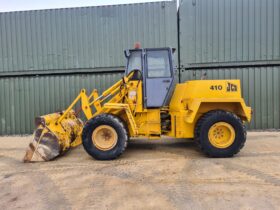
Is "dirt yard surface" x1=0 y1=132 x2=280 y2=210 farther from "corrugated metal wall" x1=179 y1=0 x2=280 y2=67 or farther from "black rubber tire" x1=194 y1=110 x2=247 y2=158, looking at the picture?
"corrugated metal wall" x1=179 y1=0 x2=280 y2=67

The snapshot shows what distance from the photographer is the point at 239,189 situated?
3564 millimetres

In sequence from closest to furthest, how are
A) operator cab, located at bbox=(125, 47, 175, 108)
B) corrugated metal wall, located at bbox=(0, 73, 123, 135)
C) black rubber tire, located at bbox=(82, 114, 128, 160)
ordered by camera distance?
1. black rubber tire, located at bbox=(82, 114, 128, 160)
2. operator cab, located at bbox=(125, 47, 175, 108)
3. corrugated metal wall, located at bbox=(0, 73, 123, 135)

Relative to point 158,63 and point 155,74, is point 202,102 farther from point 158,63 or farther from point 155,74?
point 158,63

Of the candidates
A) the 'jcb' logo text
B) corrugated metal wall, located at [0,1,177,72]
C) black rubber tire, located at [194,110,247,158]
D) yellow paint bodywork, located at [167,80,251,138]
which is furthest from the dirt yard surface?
corrugated metal wall, located at [0,1,177,72]

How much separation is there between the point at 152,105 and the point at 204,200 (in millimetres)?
2822

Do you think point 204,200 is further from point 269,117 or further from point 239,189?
point 269,117

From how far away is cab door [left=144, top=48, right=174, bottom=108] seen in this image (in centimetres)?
568

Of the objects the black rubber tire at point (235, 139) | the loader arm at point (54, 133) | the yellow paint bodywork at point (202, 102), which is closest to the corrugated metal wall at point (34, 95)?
the loader arm at point (54, 133)

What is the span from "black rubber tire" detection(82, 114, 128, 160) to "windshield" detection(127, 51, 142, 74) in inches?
50.2

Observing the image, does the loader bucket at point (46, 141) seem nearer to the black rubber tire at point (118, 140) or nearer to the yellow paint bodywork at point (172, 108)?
the yellow paint bodywork at point (172, 108)

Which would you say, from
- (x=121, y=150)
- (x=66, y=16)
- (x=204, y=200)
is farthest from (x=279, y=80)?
(x=66, y=16)

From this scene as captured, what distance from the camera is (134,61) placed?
19.0ft

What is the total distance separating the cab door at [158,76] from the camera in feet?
18.6

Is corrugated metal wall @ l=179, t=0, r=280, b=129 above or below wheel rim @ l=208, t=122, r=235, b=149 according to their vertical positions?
above
